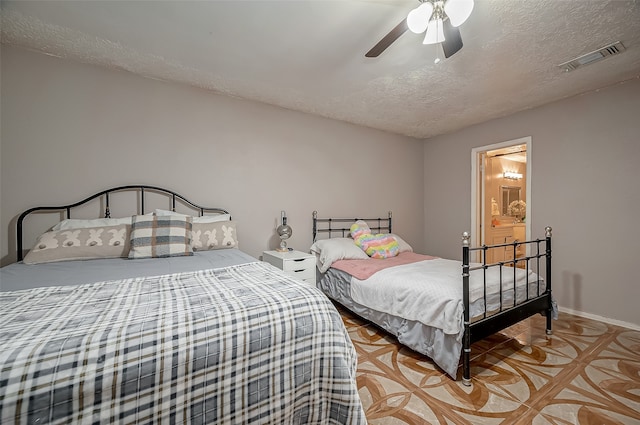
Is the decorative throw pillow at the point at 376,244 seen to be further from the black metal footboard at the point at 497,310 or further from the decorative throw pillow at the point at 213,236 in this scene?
the decorative throw pillow at the point at 213,236

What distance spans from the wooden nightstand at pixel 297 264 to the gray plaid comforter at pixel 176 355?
1332mm

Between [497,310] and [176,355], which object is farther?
[497,310]

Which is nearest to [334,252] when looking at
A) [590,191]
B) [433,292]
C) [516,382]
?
[433,292]

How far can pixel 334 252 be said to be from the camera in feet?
10.2

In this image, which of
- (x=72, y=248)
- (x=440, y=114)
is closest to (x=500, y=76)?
(x=440, y=114)

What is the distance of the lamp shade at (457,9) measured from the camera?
1415 mm

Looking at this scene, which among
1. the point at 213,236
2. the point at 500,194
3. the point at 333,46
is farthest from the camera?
the point at 500,194

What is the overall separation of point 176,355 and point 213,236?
68.7 inches

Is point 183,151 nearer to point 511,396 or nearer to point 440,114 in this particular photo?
point 440,114

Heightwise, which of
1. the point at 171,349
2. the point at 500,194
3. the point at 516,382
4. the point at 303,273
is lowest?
the point at 516,382

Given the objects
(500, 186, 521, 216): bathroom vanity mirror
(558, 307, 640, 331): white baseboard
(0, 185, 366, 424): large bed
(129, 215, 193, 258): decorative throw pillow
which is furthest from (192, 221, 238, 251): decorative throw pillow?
(500, 186, 521, 216): bathroom vanity mirror

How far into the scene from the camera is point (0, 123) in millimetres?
2139

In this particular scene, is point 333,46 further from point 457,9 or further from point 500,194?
point 500,194

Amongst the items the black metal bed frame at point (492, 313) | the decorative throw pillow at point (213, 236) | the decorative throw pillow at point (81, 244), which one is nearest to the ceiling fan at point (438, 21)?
the black metal bed frame at point (492, 313)
